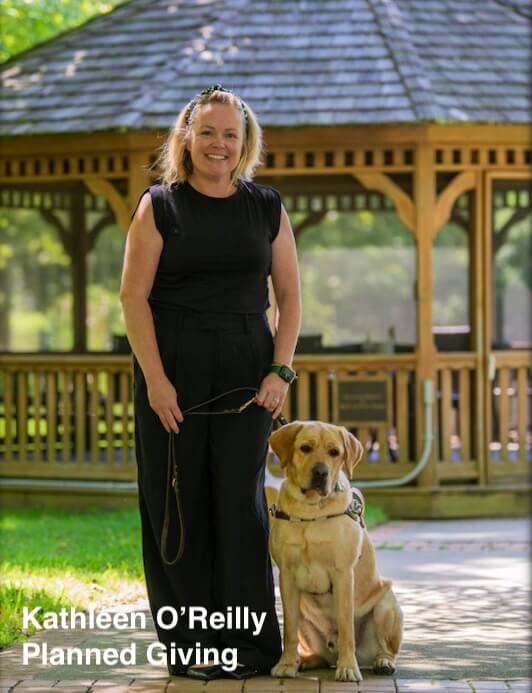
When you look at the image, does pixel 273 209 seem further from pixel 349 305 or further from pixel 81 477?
pixel 349 305

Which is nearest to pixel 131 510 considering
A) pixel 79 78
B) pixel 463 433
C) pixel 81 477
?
pixel 81 477

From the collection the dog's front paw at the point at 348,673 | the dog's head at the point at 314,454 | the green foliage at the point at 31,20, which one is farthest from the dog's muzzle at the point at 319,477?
the green foliage at the point at 31,20

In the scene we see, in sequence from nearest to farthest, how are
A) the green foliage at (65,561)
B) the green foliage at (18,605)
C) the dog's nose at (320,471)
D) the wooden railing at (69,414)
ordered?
the dog's nose at (320,471) < the green foliage at (18,605) < the green foliage at (65,561) < the wooden railing at (69,414)

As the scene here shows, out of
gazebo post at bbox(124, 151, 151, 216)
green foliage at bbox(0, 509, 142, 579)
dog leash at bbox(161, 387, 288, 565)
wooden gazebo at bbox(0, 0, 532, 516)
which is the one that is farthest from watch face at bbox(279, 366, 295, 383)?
gazebo post at bbox(124, 151, 151, 216)

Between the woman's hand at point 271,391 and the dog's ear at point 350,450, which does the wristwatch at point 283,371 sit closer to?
the woman's hand at point 271,391

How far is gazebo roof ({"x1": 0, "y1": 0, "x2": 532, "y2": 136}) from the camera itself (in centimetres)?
1338

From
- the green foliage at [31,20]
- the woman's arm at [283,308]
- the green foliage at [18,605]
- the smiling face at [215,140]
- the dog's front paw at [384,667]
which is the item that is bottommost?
the green foliage at [18,605]

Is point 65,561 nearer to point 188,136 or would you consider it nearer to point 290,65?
point 188,136

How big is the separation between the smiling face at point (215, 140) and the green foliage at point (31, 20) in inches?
703

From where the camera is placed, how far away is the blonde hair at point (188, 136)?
606 cm

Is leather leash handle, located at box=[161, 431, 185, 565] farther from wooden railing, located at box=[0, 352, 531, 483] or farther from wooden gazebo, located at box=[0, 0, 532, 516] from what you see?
wooden railing, located at box=[0, 352, 531, 483]

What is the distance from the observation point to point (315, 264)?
42.8 meters

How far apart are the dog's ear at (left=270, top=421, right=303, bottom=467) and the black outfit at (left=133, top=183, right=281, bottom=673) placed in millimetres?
137

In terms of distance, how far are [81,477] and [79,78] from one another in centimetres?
388
